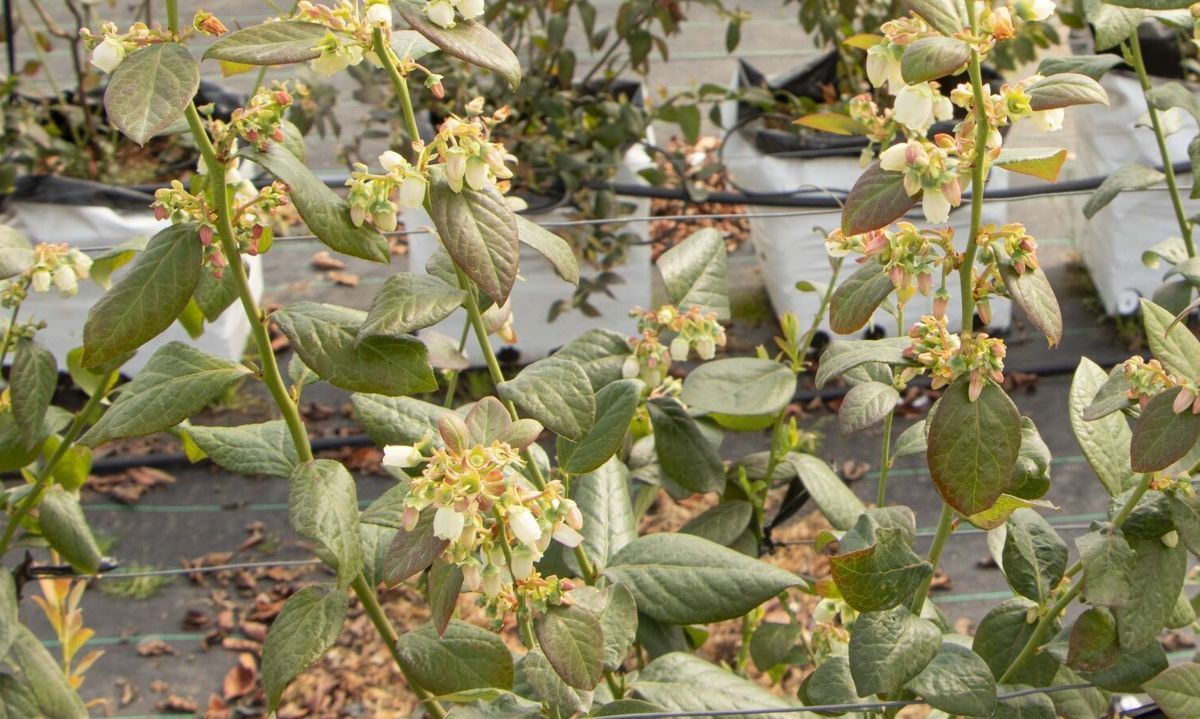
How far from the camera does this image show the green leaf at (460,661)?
1.08m

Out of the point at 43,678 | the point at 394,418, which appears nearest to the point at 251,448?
the point at 394,418

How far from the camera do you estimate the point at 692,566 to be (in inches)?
45.2

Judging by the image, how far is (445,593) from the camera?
3.12ft

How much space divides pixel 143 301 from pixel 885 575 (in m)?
0.62

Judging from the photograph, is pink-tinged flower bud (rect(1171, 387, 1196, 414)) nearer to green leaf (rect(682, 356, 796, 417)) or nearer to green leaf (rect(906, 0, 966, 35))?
green leaf (rect(906, 0, 966, 35))

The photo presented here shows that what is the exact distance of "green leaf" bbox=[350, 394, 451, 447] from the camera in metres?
1.14

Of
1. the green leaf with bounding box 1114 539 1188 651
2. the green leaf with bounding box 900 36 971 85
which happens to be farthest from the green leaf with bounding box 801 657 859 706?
the green leaf with bounding box 900 36 971 85

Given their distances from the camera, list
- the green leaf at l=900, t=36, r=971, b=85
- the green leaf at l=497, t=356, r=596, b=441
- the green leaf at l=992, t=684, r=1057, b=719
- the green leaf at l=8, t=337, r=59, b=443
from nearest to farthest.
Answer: the green leaf at l=900, t=36, r=971, b=85 < the green leaf at l=497, t=356, r=596, b=441 < the green leaf at l=992, t=684, r=1057, b=719 < the green leaf at l=8, t=337, r=59, b=443

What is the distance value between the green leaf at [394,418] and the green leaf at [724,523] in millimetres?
416

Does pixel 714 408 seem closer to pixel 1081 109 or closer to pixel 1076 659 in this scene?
pixel 1076 659

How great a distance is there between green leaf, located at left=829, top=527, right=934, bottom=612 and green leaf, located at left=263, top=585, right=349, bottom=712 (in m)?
0.43

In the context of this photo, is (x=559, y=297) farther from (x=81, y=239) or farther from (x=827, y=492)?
(x=827, y=492)

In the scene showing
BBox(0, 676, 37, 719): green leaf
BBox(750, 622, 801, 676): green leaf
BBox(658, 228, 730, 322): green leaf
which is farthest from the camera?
BBox(750, 622, 801, 676): green leaf

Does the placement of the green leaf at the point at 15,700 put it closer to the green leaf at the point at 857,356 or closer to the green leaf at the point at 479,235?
the green leaf at the point at 479,235
